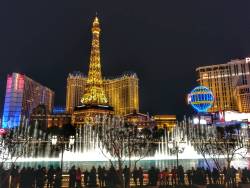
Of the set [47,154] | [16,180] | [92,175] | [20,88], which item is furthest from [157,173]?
[20,88]

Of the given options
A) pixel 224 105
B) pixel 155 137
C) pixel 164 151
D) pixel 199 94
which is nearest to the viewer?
pixel 164 151

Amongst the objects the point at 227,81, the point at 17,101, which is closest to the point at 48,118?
the point at 17,101

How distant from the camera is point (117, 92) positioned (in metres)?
112

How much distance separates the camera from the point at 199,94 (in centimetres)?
5681

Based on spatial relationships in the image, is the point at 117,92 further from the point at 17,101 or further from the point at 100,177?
the point at 100,177

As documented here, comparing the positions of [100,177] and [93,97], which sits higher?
[93,97]

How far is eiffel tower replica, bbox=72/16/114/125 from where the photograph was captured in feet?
237

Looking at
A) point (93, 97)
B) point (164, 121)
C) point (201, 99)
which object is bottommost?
point (164, 121)

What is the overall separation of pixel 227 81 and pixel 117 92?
45.0 metres

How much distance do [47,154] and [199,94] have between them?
33420mm

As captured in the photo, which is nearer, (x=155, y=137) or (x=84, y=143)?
(x=84, y=143)

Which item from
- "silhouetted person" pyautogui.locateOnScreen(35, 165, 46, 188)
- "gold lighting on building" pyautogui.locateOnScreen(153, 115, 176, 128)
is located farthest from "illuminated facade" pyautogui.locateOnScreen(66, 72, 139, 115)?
"silhouetted person" pyautogui.locateOnScreen(35, 165, 46, 188)

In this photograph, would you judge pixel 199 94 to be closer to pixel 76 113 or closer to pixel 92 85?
pixel 92 85

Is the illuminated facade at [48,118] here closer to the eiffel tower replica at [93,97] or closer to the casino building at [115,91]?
the casino building at [115,91]
